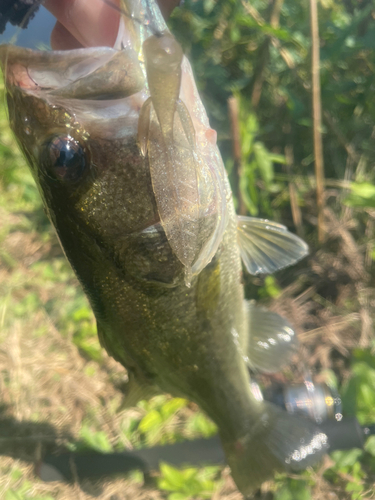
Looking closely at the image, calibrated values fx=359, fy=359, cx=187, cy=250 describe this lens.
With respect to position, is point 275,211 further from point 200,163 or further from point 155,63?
point 155,63

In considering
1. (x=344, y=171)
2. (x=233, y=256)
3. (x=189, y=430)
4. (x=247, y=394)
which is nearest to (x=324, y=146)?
(x=344, y=171)

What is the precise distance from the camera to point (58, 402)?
2355mm

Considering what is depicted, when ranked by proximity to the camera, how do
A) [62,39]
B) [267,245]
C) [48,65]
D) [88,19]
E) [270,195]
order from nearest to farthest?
[48,65], [88,19], [62,39], [267,245], [270,195]

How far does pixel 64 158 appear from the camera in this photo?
0.84 meters

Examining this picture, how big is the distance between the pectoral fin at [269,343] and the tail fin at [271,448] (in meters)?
0.21

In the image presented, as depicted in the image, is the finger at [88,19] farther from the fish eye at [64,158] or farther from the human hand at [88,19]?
the fish eye at [64,158]

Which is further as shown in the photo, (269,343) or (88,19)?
(269,343)

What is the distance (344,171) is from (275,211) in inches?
22.5

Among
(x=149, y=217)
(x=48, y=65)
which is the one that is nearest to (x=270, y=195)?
(x=149, y=217)

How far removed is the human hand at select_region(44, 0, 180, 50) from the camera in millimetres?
894

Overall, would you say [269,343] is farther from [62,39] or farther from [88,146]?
[62,39]

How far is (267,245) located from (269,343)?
48 centimetres

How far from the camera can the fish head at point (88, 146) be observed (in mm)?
790

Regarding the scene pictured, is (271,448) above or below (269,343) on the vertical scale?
below
